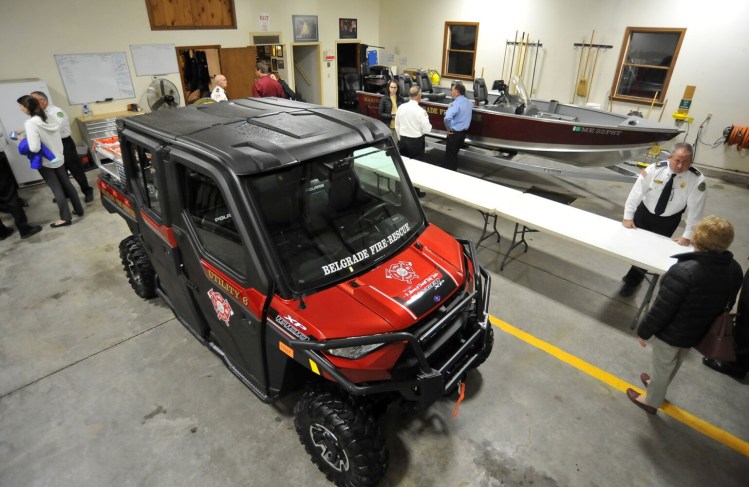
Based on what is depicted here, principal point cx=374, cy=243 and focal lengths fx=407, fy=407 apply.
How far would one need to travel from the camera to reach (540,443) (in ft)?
9.40

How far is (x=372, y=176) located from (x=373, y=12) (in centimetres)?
1180

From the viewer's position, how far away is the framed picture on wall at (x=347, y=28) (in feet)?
38.8

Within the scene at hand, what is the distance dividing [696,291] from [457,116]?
5116 mm

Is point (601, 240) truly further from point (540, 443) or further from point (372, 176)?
point (372, 176)

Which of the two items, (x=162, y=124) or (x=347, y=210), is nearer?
(x=347, y=210)

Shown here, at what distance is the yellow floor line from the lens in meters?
2.94

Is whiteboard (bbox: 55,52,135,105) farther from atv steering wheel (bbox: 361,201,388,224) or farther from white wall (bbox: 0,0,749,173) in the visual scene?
atv steering wheel (bbox: 361,201,388,224)

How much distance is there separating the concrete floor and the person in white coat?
1.55m

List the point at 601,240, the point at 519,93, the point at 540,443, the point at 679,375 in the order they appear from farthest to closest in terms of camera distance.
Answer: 1. the point at 519,93
2. the point at 601,240
3. the point at 679,375
4. the point at 540,443

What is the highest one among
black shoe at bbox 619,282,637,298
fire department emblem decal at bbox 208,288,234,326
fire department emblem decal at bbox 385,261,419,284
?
fire department emblem decal at bbox 385,261,419,284

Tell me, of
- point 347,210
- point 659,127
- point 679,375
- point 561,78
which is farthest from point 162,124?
point 561,78

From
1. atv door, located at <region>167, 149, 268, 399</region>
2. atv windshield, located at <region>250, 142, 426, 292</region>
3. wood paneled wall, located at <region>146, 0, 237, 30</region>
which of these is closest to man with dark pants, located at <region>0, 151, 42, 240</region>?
atv door, located at <region>167, 149, 268, 399</region>

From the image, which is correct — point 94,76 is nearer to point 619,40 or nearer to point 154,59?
point 154,59

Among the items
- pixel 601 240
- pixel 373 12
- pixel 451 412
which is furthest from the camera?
pixel 373 12
